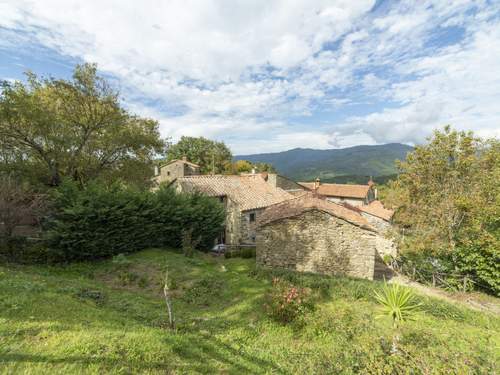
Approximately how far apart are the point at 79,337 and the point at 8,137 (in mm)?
16554

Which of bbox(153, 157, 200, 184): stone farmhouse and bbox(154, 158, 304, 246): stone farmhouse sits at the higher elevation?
bbox(153, 157, 200, 184): stone farmhouse

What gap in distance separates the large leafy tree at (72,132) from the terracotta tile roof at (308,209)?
12139 mm

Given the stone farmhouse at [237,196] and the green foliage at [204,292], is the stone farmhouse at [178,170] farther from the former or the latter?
the green foliage at [204,292]

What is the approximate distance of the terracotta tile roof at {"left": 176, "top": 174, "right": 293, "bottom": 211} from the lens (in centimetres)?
2588

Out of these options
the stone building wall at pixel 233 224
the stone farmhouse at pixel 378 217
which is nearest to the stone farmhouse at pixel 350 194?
the stone farmhouse at pixel 378 217

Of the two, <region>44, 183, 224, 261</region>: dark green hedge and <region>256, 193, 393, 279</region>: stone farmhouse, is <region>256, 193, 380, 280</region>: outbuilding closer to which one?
<region>256, 193, 393, 279</region>: stone farmhouse

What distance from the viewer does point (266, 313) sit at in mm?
8922

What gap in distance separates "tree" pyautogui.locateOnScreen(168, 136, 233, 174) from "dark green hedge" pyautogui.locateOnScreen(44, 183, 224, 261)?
3927 centimetres

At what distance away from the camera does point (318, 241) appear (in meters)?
15.4

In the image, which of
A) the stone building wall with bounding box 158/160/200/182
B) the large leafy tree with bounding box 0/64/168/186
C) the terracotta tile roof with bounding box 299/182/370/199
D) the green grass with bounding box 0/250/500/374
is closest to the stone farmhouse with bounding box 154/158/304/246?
the large leafy tree with bounding box 0/64/168/186

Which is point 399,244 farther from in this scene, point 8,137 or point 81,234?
point 8,137

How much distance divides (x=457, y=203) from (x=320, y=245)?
28.1 feet

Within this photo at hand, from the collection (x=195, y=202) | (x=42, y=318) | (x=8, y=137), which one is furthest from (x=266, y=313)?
(x=8, y=137)

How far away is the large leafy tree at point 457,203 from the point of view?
14.0 metres
